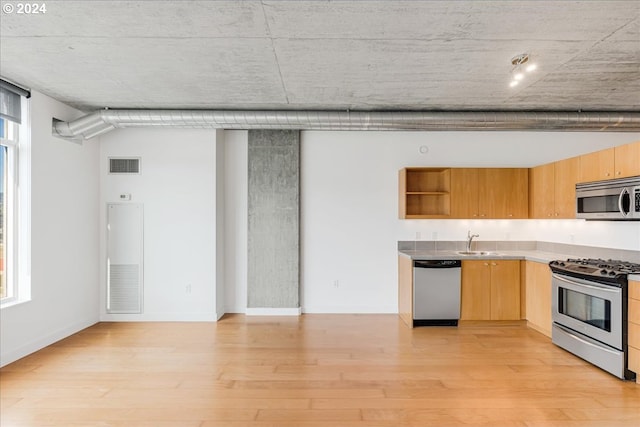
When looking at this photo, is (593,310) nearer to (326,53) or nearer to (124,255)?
(326,53)

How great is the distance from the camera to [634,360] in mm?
3279

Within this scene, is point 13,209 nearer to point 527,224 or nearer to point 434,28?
point 434,28

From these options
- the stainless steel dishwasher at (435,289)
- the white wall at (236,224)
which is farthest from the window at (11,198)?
the stainless steel dishwasher at (435,289)

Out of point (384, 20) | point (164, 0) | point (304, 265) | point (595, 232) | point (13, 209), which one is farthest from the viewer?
point (304, 265)

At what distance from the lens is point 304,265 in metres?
5.75

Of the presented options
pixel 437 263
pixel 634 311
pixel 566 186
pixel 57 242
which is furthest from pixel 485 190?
pixel 57 242

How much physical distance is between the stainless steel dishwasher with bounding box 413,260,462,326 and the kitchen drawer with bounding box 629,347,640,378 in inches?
76.4

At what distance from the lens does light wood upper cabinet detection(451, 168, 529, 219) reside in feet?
17.7

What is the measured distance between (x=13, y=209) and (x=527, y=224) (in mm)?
6766

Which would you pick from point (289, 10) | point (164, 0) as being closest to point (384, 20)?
point (289, 10)

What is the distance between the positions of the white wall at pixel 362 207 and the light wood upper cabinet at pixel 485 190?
374mm

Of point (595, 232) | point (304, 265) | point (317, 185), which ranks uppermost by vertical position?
point (317, 185)

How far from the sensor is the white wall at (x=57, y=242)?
407 centimetres

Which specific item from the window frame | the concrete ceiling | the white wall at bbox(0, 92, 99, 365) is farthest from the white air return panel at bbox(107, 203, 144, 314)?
the concrete ceiling
